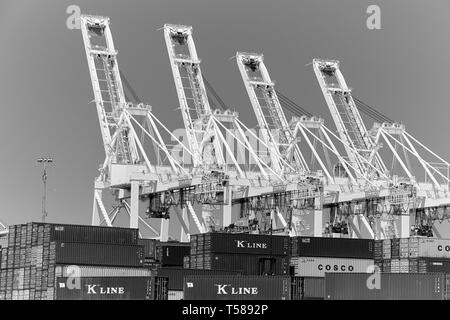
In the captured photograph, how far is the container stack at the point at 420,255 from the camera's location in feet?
183

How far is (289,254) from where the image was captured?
58.5 m

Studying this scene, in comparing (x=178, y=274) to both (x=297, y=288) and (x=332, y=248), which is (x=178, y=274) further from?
(x=332, y=248)

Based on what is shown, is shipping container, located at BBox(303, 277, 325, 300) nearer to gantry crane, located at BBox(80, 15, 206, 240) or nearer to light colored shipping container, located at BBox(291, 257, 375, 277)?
light colored shipping container, located at BBox(291, 257, 375, 277)

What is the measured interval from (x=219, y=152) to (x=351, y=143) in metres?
15.2

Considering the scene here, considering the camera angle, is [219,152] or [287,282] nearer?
[287,282]

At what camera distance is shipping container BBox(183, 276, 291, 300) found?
47.8 meters

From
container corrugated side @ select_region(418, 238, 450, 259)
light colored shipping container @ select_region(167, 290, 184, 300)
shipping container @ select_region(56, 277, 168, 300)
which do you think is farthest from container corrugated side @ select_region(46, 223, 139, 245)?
container corrugated side @ select_region(418, 238, 450, 259)

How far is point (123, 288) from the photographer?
48.2 meters

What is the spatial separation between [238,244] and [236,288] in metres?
9.59

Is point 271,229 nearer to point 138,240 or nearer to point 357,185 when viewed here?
point 357,185

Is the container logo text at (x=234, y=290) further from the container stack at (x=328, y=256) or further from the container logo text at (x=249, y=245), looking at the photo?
the container stack at (x=328, y=256)

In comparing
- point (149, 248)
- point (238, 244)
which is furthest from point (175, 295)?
point (149, 248)
